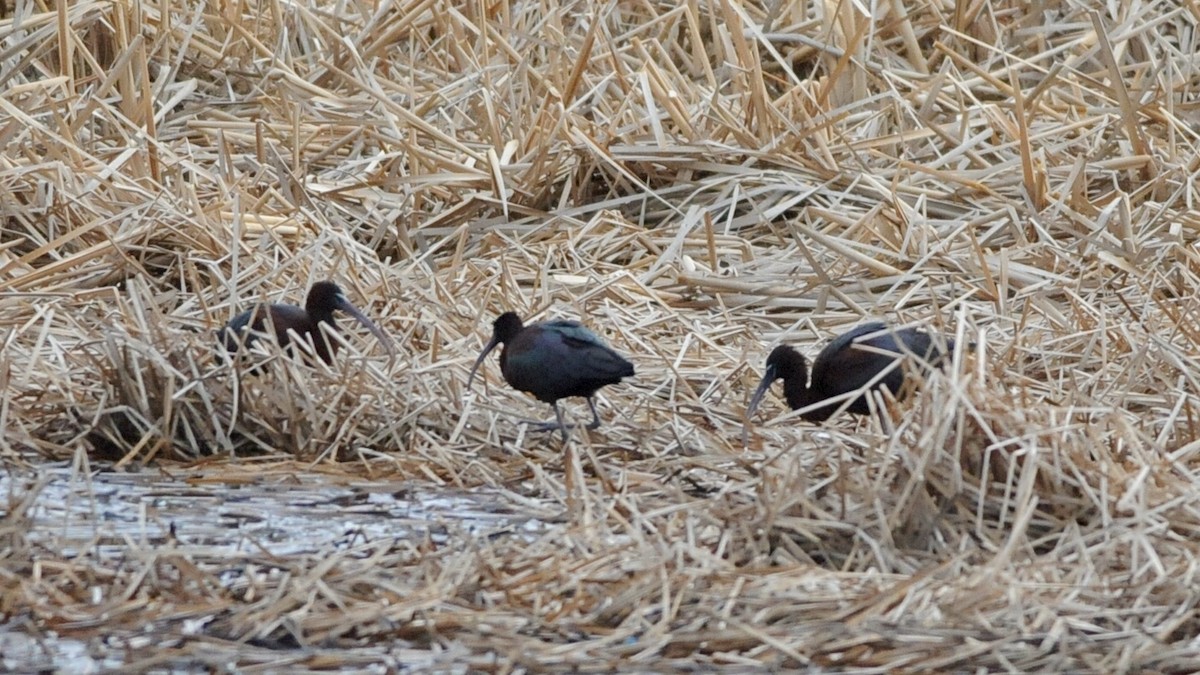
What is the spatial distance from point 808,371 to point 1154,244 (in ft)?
5.06

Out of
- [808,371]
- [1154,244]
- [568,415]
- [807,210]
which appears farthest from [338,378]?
[1154,244]

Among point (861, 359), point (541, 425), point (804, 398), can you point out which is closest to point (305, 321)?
point (541, 425)

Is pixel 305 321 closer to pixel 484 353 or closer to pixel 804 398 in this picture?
pixel 484 353

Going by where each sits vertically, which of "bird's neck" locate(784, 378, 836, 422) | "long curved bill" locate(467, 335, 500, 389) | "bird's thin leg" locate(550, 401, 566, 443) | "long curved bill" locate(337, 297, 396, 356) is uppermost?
"long curved bill" locate(337, 297, 396, 356)

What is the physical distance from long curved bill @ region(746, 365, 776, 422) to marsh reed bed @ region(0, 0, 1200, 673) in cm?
7

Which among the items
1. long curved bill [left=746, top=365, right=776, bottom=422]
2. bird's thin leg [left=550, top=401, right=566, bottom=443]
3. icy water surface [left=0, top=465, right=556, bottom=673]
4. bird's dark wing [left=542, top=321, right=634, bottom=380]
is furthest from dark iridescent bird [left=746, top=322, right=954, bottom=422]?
icy water surface [left=0, top=465, right=556, bottom=673]

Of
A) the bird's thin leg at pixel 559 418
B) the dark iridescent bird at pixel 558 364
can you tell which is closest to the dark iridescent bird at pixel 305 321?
the dark iridescent bird at pixel 558 364

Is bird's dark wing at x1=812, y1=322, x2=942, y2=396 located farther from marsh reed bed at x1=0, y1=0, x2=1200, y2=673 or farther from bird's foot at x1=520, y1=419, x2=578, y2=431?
bird's foot at x1=520, y1=419, x2=578, y2=431

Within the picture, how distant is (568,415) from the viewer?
218 inches

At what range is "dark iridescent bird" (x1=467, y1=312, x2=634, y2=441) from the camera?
522cm

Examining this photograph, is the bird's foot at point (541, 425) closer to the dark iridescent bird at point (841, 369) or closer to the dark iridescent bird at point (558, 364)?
the dark iridescent bird at point (558, 364)

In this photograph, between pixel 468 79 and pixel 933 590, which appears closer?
pixel 933 590

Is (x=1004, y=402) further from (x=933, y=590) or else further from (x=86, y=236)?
(x=86, y=236)

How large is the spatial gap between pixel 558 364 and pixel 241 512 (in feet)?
3.29
